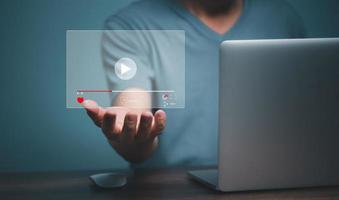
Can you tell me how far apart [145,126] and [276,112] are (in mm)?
372

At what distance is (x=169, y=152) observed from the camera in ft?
7.00

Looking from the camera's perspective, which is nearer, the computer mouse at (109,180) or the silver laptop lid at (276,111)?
the silver laptop lid at (276,111)

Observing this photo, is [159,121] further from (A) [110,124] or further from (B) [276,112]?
(B) [276,112]

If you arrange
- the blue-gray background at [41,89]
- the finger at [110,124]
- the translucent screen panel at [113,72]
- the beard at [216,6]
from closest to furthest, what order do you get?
the finger at [110,124] < the translucent screen panel at [113,72] < the blue-gray background at [41,89] < the beard at [216,6]

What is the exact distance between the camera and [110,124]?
139cm

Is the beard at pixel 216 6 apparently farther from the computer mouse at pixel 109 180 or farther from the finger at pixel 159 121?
the computer mouse at pixel 109 180

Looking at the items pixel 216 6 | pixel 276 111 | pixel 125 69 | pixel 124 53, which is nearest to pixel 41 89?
pixel 124 53

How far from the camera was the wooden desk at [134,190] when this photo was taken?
1.29 meters

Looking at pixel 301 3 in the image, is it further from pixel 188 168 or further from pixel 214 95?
pixel 188 168

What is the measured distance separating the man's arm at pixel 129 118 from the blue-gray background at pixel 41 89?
467 mm

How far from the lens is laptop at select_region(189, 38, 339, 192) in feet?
4.09

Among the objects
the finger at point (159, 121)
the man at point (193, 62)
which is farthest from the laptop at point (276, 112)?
the man at point (193, 62)

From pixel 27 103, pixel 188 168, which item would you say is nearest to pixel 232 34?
pixel 188 168

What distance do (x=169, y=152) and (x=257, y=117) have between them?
0.92 m
